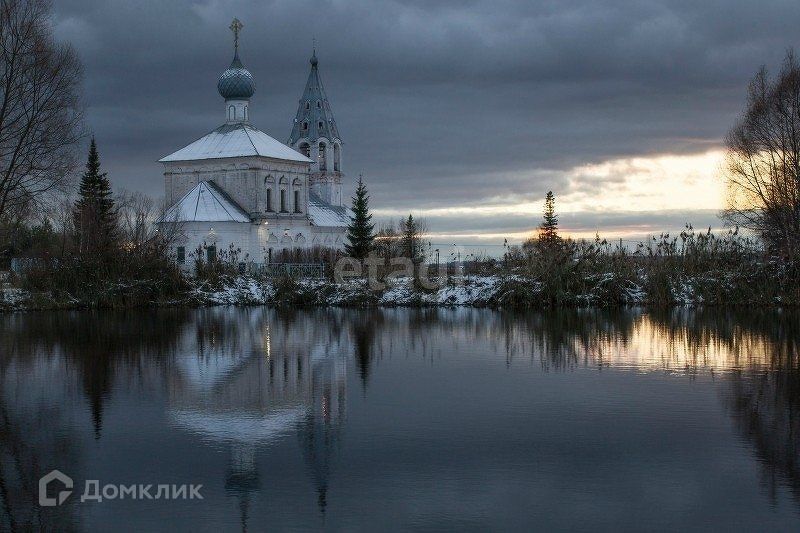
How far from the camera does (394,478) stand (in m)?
8.58

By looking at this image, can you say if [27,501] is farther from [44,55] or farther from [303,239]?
[303,239]

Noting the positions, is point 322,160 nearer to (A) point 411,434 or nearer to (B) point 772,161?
(B) point 772,161

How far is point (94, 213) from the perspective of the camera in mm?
42875

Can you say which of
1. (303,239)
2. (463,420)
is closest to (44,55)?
(463,420)

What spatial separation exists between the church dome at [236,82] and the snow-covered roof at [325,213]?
9.79 meters

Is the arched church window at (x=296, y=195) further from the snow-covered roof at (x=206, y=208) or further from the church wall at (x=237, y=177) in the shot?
the snow-covered roof at (x=206, y=208)

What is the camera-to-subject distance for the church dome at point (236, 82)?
65375 millimetres

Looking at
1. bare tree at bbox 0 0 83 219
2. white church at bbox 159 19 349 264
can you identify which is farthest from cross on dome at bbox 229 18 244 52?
bare tree at bbox 0 0 83 219

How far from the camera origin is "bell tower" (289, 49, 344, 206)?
81000mm

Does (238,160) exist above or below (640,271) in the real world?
above

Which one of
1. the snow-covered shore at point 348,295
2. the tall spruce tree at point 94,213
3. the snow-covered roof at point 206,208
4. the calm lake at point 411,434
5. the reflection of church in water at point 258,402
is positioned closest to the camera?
the calm lake at point 411,434

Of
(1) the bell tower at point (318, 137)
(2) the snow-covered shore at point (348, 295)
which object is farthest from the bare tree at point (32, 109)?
(1) the bell tower at point (318, 137)

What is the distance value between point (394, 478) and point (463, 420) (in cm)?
276

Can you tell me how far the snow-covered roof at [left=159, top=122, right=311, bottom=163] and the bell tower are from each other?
13.3m
